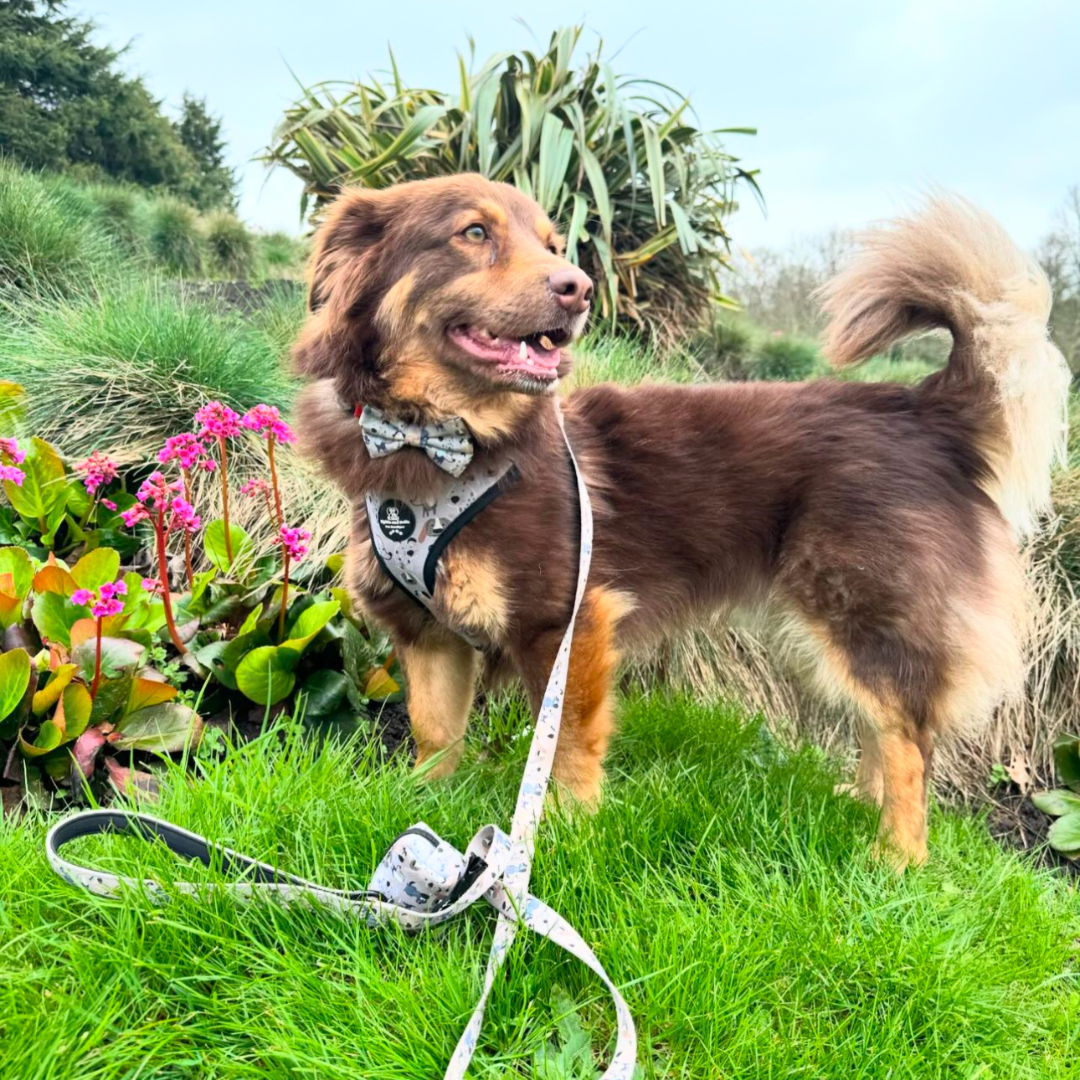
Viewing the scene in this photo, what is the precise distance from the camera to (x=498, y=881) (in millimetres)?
1799

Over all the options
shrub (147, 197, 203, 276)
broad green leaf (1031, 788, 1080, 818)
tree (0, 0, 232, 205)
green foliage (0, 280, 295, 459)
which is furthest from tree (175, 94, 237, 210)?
broad green leaf (1031, 788, 1080, 818)

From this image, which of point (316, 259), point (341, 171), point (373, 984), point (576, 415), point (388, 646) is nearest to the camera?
point (373, 984)

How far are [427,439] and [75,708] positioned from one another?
4.17 ft

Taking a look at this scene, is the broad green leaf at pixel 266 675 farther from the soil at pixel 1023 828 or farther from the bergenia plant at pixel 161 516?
the soil at pixel 1023 828

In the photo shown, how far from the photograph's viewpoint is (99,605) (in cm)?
223

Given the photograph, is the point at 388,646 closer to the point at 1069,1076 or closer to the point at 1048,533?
the point at 1069,1076

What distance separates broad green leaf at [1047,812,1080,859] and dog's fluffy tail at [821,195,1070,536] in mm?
1567

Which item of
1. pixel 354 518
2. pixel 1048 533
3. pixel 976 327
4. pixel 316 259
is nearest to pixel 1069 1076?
pixel 976 327

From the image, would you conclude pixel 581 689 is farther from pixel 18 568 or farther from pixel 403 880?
pixel 18 568

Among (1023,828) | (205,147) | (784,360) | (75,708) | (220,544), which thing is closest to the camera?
(75,708)

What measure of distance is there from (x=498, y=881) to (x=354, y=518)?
125cm

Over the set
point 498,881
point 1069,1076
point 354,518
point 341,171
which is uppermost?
point 341,171

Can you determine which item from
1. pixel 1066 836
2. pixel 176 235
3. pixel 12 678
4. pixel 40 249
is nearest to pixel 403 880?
pixel 12 678

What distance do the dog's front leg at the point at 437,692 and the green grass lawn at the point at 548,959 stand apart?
1.27 ft
